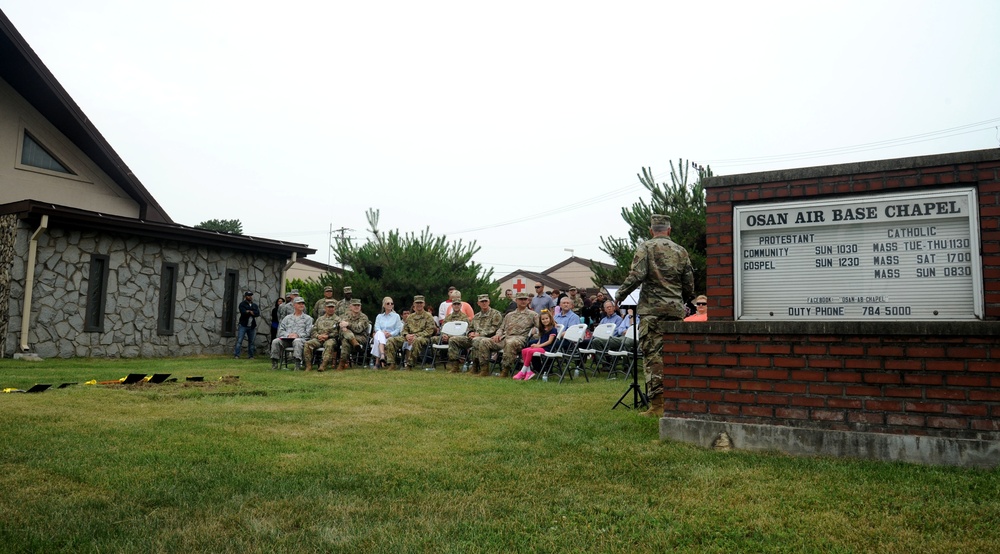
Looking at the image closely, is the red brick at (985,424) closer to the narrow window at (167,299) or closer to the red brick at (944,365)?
the red brick at (944,365)

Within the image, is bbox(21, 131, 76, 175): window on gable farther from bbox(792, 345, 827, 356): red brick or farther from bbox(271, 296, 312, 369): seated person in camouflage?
bbox(792, 345, 827, 356): red brick

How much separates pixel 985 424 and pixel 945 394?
0.27 metres

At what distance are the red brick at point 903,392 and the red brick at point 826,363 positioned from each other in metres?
0.32

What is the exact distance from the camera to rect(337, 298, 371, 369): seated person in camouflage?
1438 cm

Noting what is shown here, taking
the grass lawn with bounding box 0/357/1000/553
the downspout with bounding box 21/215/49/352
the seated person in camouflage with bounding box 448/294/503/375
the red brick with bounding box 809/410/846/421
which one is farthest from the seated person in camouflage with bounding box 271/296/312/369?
the red brick with bounding box 809/410/846/421

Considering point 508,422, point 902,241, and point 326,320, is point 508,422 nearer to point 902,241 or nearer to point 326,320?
point 902,241

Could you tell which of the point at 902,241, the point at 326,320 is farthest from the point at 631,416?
the point at 326,320

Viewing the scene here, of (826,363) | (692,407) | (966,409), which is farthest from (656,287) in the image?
(966,409)

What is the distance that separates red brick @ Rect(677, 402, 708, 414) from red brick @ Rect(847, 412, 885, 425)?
97 centimetres

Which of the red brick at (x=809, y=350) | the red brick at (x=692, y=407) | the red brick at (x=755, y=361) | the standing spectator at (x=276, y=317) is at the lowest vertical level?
the red brick at (x=692, y=407)

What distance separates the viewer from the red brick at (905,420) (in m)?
4.73

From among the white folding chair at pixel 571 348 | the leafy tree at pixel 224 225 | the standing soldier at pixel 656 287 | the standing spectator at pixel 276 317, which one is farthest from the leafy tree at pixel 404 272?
the leafy tree at pixel 224 225

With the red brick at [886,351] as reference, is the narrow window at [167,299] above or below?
above

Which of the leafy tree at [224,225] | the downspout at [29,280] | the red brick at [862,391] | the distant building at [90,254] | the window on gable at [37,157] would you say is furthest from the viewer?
the leafy tree at [224,225]
